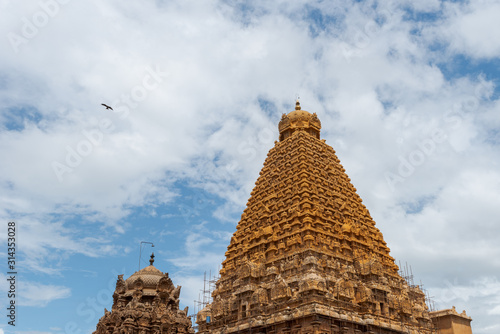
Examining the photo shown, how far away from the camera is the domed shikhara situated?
5459 centimetres

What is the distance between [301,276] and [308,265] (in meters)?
1.19

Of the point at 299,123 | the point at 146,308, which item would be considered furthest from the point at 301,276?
the point at 299,123

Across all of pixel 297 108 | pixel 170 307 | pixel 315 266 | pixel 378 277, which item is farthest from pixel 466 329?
pixel 170 307

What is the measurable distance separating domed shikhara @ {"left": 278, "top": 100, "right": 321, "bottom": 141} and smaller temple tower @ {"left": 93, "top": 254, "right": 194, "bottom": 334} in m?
32.0

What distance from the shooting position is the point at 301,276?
3603 cm

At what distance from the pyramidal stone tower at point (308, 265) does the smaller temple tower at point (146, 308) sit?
37.4 feet

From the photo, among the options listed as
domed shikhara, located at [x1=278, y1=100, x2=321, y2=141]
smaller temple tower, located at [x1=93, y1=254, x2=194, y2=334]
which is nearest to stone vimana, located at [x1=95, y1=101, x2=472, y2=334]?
smaller temple tower, located at [x1=93, y1=254, x2=194, y2=334]

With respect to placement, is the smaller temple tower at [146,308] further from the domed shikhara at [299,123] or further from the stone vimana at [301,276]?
the domed shikhara at [299,123]

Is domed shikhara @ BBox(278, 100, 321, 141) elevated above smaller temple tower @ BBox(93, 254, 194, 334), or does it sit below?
above

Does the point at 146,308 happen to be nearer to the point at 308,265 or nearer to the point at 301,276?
the point at 301,276

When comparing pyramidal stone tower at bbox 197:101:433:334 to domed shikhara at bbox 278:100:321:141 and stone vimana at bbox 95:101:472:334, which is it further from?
domed shikhara at bbox 278:100:321:141

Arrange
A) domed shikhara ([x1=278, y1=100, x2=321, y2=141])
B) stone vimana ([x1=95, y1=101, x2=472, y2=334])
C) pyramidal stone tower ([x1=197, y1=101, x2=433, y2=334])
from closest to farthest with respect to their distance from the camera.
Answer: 1. stone vimana ([x1=95, y1=101, x2=472, y2=334])
2. pyramidal stone tower ([x1=197, y1=101, x2=433, y2=334])
3. domed shikhara ([x1=278, y1=100, x2=321, y2=141])

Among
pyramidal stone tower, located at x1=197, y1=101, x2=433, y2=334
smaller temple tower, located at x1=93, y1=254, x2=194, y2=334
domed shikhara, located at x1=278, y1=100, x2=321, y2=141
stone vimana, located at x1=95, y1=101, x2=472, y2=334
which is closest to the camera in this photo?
smaller temple tower, located at x1=93, y1=254, x2=194, y2=334

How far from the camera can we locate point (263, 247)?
138ft
